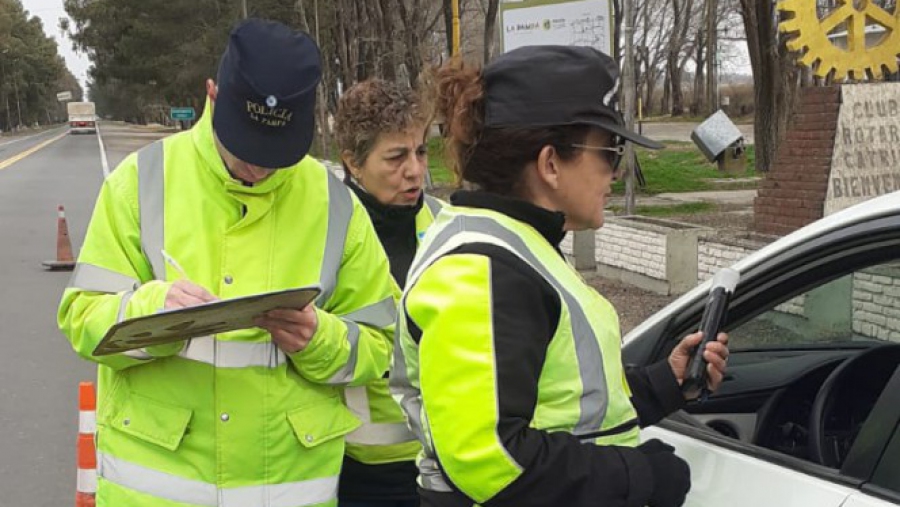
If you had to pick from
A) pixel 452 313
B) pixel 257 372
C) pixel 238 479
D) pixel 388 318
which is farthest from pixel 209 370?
pixel 452 313

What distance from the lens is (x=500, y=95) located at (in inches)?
70.5

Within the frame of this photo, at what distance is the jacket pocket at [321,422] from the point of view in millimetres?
2199

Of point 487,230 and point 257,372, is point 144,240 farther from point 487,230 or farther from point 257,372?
point 487,230

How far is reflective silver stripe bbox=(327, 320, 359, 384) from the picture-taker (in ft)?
7.31

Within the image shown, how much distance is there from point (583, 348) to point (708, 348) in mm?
488

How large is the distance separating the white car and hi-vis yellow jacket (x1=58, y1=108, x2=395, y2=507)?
0.82 metres

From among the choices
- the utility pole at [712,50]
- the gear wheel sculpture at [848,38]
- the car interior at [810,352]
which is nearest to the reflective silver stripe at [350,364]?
the car interior at [810,352]

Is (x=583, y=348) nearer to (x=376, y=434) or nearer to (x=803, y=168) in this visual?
(x=376, y=434)

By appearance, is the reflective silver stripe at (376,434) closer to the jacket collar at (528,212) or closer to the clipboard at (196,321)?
the clipboard at (196,321)

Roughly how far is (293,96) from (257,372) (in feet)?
1.83

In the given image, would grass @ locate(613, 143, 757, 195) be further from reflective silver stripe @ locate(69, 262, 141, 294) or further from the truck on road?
the truck on road

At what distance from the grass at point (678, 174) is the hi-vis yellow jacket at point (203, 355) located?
1320 cm

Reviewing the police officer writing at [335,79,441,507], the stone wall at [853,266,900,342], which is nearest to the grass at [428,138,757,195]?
the police officer writing at [335,79,441,507]

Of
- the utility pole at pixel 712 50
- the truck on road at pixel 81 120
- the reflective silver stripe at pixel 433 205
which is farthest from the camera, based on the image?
the truck on road at pixel 81 120
